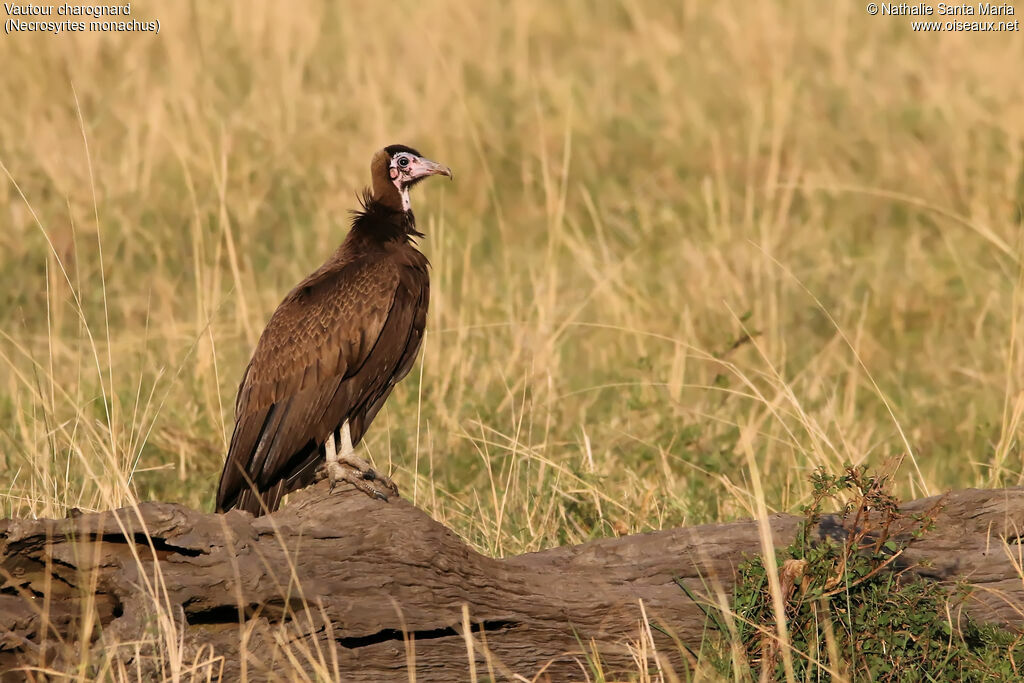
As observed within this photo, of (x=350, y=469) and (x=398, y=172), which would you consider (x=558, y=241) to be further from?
(x=350, y=469)

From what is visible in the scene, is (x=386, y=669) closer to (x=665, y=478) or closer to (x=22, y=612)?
(x=22, y=612)

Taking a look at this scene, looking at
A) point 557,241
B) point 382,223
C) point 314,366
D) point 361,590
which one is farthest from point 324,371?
point 557,241

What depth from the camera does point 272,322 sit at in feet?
17.5

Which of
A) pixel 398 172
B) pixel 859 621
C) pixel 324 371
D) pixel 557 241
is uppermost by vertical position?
pixel 398 172

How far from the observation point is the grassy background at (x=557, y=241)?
5922 millimetres

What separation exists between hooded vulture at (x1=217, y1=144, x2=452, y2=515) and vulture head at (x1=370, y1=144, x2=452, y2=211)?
16.5 inches

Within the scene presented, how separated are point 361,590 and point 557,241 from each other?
3823 mm

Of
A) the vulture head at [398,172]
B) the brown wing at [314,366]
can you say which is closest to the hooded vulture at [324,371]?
the brown wing at [314,366]

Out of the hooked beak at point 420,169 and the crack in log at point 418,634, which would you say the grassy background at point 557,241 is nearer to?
the hooked beak at point 420,169

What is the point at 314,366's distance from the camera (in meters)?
5.24


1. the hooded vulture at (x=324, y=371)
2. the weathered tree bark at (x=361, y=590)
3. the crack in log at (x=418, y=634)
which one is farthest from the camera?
the hooded vulture at (x=324, y=371)

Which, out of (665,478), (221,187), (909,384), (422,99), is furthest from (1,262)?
(909,384)

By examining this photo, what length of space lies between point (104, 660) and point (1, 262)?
4.88m

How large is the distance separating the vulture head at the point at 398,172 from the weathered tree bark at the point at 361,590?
6.64 feet
